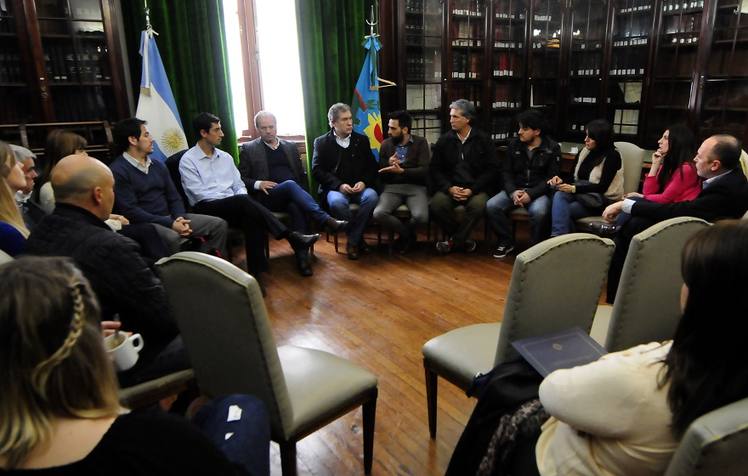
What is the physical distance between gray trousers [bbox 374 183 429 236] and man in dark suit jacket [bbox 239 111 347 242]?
36 cm

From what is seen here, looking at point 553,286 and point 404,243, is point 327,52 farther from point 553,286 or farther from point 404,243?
point 553,286

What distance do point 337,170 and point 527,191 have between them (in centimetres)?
162

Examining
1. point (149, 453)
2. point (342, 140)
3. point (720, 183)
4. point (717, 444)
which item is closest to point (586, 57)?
point (342, 140)

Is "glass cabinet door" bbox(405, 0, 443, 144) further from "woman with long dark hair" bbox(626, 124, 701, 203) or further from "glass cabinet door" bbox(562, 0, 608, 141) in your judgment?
"woman with long dark hair" bbox(626, 124, 701, 203)

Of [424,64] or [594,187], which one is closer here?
[594,187]

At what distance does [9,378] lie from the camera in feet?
2.48

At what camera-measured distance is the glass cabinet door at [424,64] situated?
5027 millimetres

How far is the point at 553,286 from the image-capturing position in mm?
1464

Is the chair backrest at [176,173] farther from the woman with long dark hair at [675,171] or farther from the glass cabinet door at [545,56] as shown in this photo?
the glass cabinet door at [545,56]

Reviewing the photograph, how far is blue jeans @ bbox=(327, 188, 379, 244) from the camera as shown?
4.16 metres

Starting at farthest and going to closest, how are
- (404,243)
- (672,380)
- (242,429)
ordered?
(404,243) < (242,429) < (672,380)

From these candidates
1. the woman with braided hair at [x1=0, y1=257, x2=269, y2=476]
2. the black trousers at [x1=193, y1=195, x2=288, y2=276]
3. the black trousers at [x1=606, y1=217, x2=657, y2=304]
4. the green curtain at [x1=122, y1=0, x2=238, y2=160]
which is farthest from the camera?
the green curtain at [x1=122, y1=0, x2=238, y2=160]

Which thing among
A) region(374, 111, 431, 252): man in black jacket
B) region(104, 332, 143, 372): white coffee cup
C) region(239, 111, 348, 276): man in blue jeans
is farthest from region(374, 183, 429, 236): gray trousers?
region(104, 332, 143, 372): white coffee cup

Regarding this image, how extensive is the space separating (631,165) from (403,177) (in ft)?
5.91
